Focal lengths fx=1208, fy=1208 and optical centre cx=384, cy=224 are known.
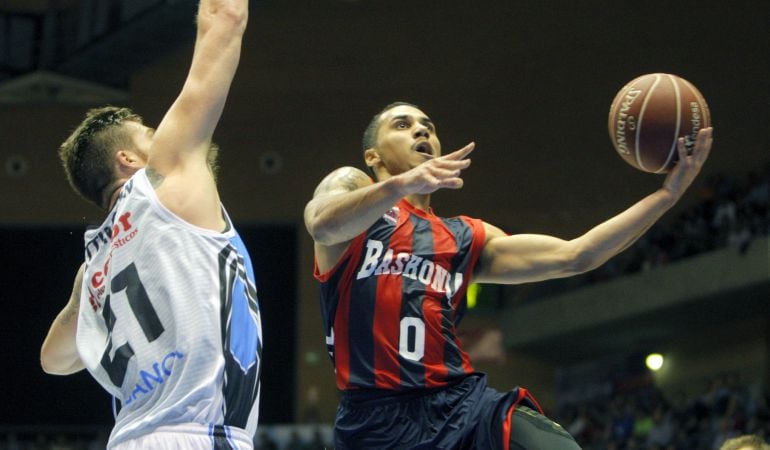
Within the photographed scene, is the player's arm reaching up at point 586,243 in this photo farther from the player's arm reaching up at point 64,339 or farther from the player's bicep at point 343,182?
the player's arm reaching up at point 64,339

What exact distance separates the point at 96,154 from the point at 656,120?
2.79m

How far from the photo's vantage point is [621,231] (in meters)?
5.67

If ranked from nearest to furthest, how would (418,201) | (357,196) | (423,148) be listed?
1. (357,196)
2. (423,148)
3. (418,201)

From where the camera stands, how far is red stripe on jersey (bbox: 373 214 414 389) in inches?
217

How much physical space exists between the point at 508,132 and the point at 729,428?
948 cm

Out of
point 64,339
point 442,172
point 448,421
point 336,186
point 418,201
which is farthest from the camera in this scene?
point 418,201

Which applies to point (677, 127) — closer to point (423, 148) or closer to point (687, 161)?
point (687, 161)

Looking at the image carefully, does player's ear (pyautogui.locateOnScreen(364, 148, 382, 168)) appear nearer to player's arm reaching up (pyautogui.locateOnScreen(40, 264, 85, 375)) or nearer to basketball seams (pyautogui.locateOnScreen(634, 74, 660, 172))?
basketball seams (pyautogui.locateOnScreen(634, 74, 660, 172))

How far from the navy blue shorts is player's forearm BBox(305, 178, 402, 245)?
781mm

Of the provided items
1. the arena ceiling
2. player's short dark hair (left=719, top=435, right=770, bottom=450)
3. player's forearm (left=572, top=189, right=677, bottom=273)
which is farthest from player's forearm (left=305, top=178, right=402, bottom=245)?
the arena ceiling

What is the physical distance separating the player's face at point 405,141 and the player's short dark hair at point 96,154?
246cm

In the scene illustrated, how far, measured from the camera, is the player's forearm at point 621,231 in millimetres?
5574

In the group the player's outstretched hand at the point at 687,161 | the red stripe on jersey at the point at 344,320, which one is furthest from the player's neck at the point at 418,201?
the player's outstretched hand at the point at 687,161

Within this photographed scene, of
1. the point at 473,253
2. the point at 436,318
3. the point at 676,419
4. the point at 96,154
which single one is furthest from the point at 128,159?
the point at 676,419
